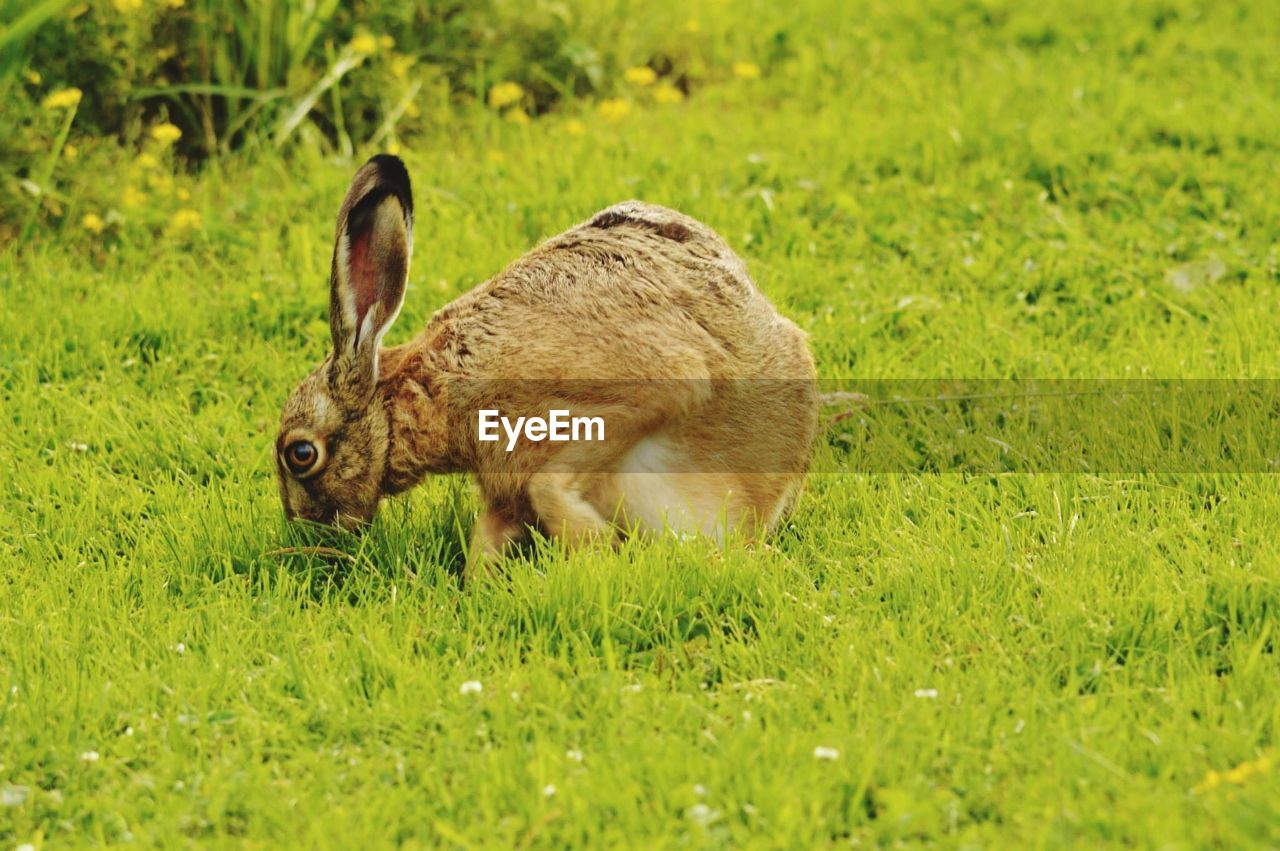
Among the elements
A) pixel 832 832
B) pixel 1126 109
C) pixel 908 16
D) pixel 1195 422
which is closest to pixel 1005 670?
pixel 832 832

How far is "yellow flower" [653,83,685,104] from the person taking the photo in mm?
8812

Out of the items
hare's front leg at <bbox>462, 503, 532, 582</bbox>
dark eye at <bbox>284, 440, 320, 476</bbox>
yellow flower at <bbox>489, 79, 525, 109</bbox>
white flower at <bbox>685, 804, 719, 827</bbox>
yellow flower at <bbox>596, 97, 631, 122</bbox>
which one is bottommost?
white flower at <bbox>685, 804, 719, 827</bbox>

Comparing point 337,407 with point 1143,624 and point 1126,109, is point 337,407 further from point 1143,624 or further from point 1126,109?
point 1126,109

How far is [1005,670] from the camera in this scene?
162 inches

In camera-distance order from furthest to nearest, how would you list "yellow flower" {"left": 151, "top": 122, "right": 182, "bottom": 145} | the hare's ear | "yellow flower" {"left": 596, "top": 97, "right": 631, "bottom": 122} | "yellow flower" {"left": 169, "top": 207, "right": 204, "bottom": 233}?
"yellow flower" {"left": 596, "top": 97, "right": 631, "bottom": 122} → "yellow flower" {"left": 151, "top": 122, "right": 182, "bottom": 145} → "yellow flower" {"left": 169, "top": 207, "right": 204, "bottom": 233} → the hare's ear

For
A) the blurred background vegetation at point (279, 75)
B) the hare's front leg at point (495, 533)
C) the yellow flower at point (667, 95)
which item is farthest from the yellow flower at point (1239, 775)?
the yellow flower at point (667, 95)

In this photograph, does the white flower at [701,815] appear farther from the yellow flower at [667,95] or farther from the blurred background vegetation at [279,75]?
the yellow flower at [667,95]

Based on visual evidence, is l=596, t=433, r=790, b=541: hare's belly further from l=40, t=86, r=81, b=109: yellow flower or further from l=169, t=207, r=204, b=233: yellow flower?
l=40, t=86, r=81, b=109: yellow flower

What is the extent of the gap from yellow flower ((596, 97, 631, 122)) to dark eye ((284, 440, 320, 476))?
4064 millimetres

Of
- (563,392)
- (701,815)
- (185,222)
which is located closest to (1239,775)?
(701,815)

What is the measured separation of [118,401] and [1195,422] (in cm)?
416

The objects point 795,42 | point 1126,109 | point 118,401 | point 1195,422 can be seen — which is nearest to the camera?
point 1195,422

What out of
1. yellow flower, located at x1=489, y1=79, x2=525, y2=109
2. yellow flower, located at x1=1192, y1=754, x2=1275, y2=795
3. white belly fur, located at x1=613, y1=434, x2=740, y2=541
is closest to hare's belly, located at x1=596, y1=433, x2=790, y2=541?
white belly fur, located at x1=613, y1=434, x2=740, y2=541

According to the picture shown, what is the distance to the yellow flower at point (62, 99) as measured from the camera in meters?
7.17
